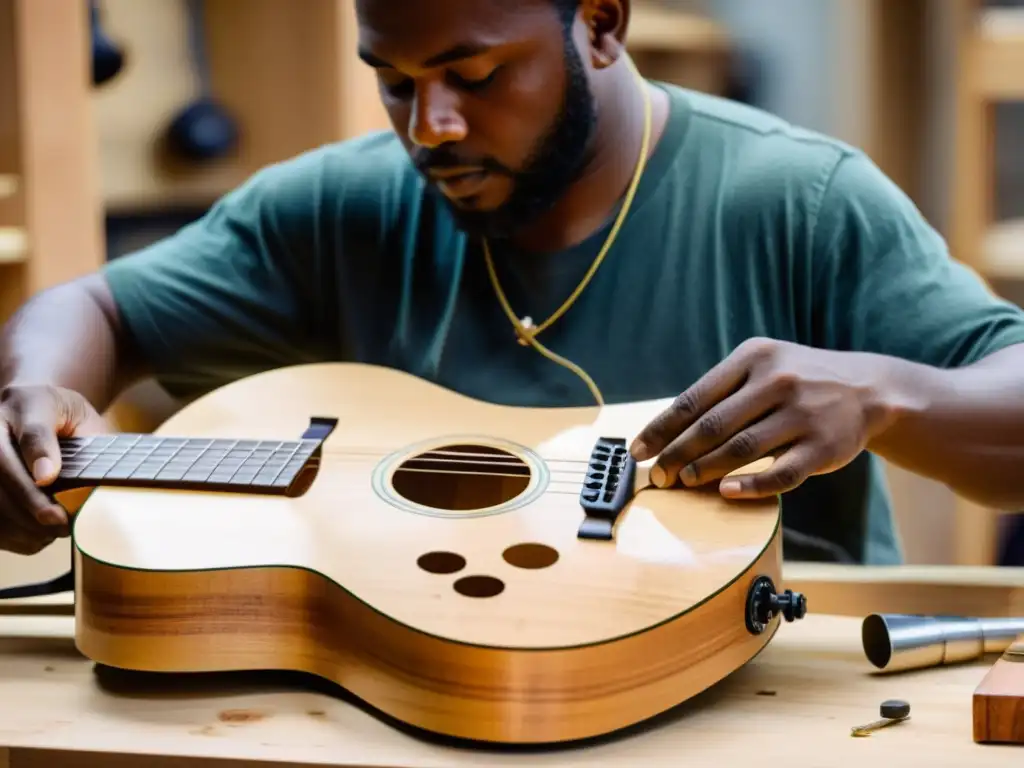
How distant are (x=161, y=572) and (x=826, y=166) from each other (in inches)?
30.5

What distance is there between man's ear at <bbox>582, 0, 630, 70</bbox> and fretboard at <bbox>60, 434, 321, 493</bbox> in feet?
1.62

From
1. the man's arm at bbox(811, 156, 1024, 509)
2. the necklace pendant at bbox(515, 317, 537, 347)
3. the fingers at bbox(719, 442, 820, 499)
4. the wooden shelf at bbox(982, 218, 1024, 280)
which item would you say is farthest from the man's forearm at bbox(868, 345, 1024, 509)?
the wooden shelf at bbox(982, 218, 1024, 280)

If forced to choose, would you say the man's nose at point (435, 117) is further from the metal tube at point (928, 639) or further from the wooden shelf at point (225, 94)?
the wooden shelf at point (225, 94)

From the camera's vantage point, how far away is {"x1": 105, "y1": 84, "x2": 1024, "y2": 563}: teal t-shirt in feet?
4.03

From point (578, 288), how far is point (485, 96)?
225 mm

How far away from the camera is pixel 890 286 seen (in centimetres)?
118

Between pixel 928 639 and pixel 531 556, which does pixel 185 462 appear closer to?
pixel 531 556

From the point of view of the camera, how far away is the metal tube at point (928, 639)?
33.7 inches

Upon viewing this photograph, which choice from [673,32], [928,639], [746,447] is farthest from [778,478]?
[673,32]

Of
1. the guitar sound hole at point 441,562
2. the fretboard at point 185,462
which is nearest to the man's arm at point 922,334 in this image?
the guitar sound hole at point 441,562

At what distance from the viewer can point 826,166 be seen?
1.28 meters

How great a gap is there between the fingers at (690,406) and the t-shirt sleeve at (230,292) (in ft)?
1.98

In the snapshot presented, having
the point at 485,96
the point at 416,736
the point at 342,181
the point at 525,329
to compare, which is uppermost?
the point at 485,96

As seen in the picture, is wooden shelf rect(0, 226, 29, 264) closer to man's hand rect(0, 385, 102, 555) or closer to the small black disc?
man's hand rect(0, 385, 102, 555)
